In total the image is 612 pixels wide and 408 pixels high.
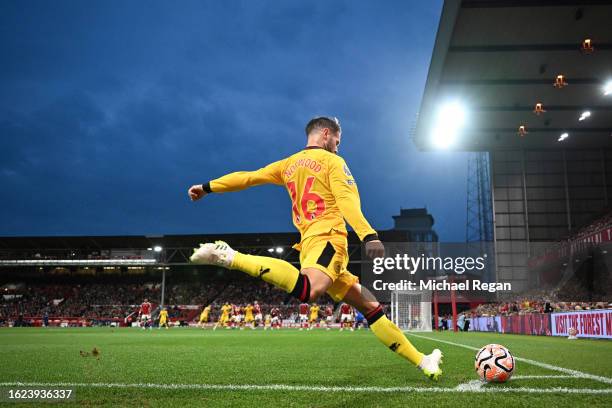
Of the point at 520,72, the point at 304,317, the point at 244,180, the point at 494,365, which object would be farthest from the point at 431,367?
the point at 304,317

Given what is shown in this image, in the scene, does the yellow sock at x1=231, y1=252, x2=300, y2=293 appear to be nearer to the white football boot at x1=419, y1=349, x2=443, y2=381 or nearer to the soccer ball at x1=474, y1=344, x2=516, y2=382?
the white football boot at x1=419, y1=349, x2=443, y2=381

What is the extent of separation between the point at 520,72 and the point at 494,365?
2779cm

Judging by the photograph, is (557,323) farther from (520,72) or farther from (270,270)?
(270,270)

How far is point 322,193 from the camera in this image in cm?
430

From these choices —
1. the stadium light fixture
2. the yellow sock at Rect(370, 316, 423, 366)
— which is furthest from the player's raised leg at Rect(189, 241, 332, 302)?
the stadium light fixture

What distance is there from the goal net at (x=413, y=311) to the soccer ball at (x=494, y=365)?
2469cm

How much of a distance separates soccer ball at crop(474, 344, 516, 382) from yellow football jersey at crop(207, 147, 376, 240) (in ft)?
6.79

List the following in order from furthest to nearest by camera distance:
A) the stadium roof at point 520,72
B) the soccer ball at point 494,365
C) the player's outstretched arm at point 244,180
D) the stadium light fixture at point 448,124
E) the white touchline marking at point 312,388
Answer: the stadium light fixture at point 448,124 → the stadium roof at point 520,72 → the soccer ball at point 494,365 → the player's outstretched arm at point 244,180 → the white touchline marking at point 312,388

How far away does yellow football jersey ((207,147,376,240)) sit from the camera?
409 centimetres

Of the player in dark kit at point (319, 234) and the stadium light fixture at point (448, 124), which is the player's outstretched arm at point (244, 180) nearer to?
the player in dark kit at point (319, 234)

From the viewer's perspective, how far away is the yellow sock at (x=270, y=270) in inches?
153

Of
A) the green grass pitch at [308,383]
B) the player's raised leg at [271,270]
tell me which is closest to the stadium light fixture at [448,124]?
the green grass pitch at [308,383]

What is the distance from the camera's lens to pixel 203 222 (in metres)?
144

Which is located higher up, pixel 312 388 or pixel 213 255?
pixel 213 255
